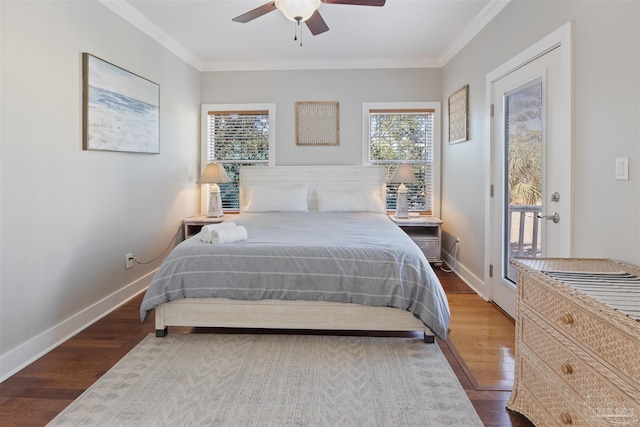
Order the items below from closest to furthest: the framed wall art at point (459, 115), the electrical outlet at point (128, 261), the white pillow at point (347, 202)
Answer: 1. the electrical outlet at point (128, 261)
2. the framed wall art at point (459, 115)
3. the white pillow at point (347, 202)

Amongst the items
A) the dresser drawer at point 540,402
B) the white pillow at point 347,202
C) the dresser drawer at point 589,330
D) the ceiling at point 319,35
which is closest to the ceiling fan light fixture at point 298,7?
the ceiling at point 319,35

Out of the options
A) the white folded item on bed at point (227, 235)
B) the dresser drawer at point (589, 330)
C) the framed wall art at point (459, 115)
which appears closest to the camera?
the dresser drawer at point (589, 330)

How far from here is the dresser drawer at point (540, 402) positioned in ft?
4.55

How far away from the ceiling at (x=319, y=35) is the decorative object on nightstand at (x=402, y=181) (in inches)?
53.5

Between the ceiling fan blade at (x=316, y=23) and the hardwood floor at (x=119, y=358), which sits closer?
the hardwood floor at (x=119, y=358)

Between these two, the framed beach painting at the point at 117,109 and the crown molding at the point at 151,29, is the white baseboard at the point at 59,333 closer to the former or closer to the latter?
the framed beach painting at the point at 117,109

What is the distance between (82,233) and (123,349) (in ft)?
3.10

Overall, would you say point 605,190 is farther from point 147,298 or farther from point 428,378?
point 147,298

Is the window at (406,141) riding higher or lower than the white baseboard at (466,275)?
higher

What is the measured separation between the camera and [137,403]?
185 centimetres

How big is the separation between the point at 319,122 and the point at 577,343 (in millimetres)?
4036

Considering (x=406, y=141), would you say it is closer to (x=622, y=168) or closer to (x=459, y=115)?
(x=459, y=115)

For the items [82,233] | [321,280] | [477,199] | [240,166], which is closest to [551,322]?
[321,280]

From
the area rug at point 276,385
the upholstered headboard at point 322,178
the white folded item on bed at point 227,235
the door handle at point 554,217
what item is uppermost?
the upholstered headboard at point 322,178
